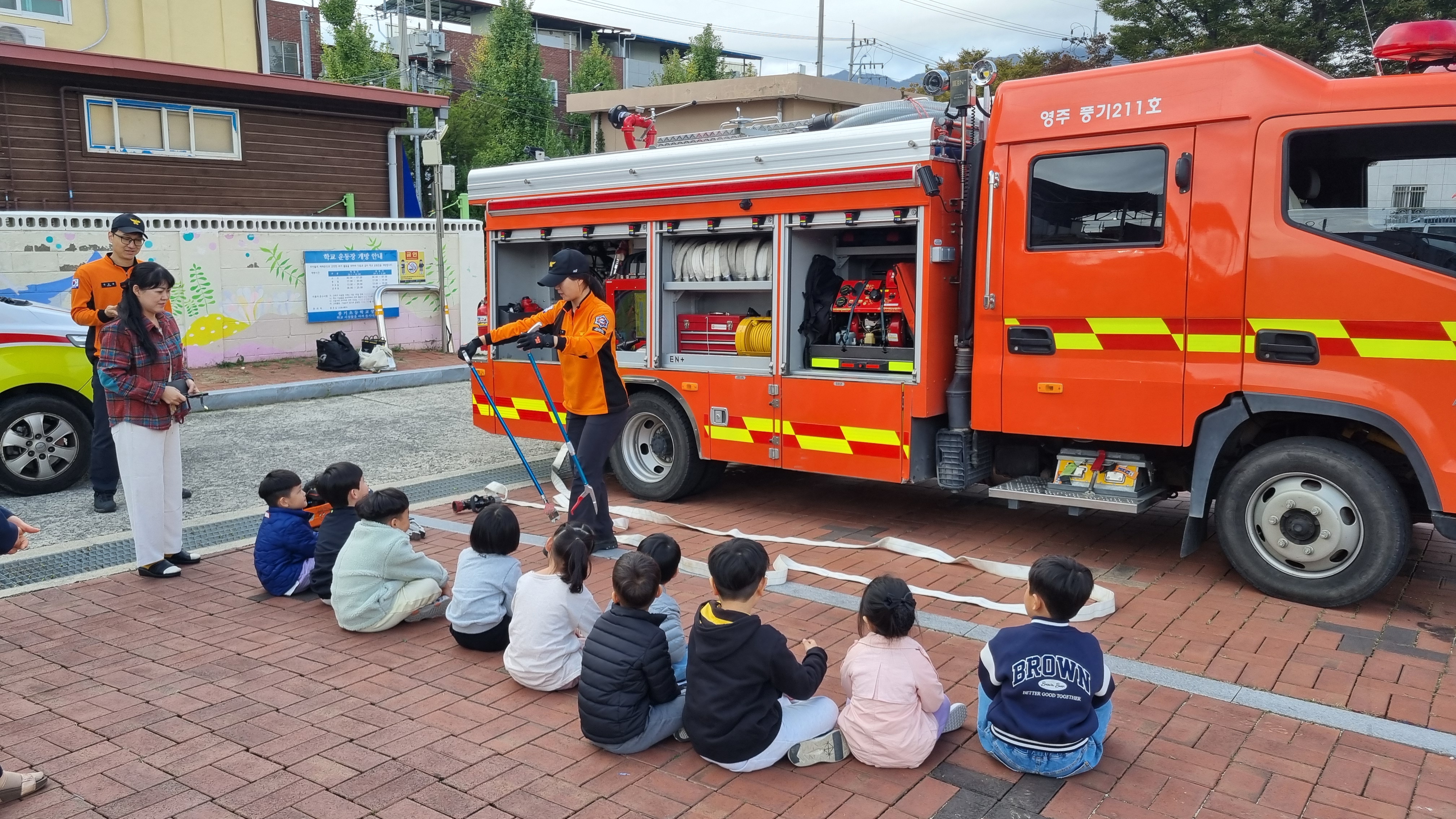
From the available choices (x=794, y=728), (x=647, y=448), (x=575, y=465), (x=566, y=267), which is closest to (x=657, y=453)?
(x=647, y=448)

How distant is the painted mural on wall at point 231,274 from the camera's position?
44.1 ft

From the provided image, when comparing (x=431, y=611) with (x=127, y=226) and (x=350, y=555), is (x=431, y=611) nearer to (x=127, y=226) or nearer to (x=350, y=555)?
(x=350, y=555)

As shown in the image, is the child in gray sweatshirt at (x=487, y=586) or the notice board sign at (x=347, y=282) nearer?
the child in gray sweatshirt at (x=487, y=586)

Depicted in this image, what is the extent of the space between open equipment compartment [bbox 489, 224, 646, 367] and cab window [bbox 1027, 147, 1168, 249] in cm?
318

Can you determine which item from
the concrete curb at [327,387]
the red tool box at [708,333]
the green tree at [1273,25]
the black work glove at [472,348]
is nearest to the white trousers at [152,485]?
the black work glove at [472,348]

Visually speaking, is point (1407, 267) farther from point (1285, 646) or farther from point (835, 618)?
point (835, 618)

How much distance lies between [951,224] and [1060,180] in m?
0.77

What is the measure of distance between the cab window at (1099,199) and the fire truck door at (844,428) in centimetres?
137

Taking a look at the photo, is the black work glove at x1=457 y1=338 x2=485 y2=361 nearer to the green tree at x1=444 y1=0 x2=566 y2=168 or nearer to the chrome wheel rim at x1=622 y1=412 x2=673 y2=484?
the chrome wheel rim at x1=622 y1=412 x2=673 y2=484

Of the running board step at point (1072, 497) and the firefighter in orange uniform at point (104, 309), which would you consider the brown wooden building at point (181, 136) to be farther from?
the running board step at point (1072, 497)

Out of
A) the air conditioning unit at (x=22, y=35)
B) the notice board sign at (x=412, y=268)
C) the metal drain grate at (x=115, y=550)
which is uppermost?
the air conditioning unit at (x=22, y=35)

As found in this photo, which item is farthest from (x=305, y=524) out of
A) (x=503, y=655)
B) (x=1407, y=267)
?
(x=1407, y=267)

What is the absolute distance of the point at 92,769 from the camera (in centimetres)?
397

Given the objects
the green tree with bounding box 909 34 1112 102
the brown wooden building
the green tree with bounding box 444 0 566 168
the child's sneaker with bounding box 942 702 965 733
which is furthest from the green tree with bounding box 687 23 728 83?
the child's sneaker with bounding box 942 702 965 733
